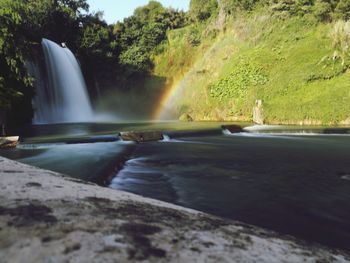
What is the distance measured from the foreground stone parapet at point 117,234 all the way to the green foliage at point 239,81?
89.4ft

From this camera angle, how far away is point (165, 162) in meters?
9.88

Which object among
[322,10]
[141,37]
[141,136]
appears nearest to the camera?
[141,136]

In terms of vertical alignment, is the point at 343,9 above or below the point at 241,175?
above

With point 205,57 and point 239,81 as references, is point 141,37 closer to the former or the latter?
point 205,57

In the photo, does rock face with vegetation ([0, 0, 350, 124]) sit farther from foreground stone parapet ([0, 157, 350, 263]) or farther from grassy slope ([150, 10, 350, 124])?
foreground stone parapet ([0, 157, 350, 263])

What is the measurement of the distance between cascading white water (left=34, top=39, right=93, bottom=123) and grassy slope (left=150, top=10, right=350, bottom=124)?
9362 millimetres

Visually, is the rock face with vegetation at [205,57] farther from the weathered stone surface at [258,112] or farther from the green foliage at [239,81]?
the weathered stone surface at [258,112]

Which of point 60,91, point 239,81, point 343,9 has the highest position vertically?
point 343,9

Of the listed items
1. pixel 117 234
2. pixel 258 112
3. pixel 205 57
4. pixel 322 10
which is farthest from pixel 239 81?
pixel 117 234

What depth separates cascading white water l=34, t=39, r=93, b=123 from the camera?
105ft

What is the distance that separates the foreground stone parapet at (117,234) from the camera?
1.51m

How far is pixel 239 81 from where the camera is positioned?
29594mm

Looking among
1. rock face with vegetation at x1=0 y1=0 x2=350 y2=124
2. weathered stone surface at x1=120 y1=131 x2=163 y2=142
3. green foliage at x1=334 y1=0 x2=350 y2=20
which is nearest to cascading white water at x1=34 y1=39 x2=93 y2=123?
rock face with vegetation at x1=0 y1=0 x2=350 y2=124

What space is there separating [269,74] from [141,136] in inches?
666
